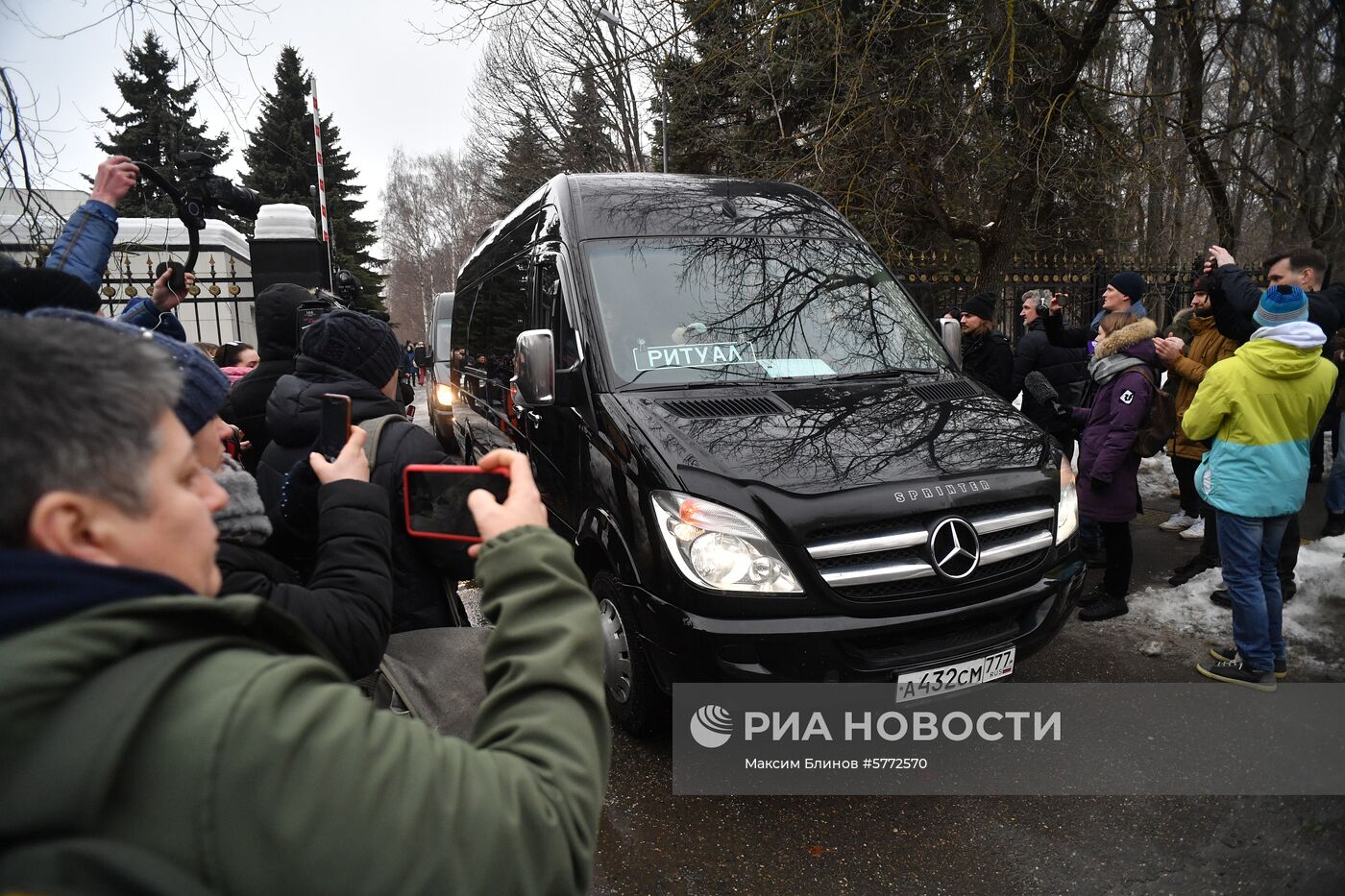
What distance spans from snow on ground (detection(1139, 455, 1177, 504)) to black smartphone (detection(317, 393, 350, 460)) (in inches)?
319

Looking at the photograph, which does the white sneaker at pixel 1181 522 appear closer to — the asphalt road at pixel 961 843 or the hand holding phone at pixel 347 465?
the asphalt road at pixel 961 843

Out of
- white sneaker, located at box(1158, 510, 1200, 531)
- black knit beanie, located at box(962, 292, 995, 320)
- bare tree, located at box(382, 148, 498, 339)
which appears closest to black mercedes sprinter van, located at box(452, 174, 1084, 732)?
black knit beanie, located at box(962, 292, 995, 320)

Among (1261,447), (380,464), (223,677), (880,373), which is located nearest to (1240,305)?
(1261,447)

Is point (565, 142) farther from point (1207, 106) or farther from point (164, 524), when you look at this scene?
point (164, 524)

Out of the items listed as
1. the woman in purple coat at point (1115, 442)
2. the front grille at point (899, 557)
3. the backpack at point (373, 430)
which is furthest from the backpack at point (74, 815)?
the woman in purple coat at point (1115, 442)

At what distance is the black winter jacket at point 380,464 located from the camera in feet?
7.06

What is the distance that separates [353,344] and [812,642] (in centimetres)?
180

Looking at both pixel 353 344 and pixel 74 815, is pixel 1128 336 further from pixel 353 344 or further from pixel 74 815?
pixel 74 815

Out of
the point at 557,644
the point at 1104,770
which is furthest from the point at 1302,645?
the point at 557,644

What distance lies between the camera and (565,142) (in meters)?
20.7

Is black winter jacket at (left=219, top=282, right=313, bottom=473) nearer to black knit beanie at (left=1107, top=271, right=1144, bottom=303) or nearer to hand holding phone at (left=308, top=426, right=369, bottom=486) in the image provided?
hand holding phone at (left=308, top=426, right=369, bottom=486)

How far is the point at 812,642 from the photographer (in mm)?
2814

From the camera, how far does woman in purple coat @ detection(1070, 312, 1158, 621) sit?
476 centimetres

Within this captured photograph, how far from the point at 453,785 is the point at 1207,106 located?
1890 centimetres
